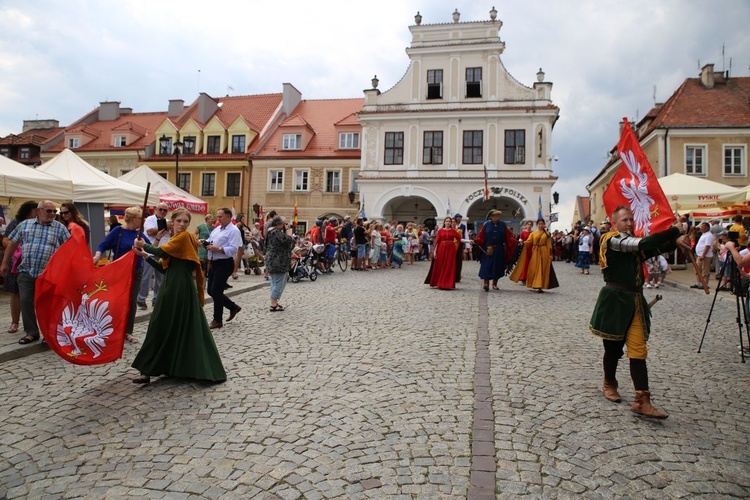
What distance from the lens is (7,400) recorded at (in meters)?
4.80

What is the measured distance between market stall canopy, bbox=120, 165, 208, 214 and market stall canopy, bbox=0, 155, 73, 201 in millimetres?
5300

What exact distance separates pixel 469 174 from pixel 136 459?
104 ft

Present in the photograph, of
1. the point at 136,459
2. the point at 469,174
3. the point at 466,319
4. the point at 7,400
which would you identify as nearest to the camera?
the point at 136,459

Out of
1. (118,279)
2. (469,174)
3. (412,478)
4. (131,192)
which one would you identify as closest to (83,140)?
(469,174)

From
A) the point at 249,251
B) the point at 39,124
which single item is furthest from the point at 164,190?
the point at 39,124

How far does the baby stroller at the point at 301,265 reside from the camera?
15477 millimetres

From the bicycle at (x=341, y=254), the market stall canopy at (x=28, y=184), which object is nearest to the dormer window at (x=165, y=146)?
the bicycle at (x=341, y=254)

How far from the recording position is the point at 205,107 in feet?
142

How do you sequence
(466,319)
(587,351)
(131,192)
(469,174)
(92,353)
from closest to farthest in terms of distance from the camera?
(92,353), (587,351), (466,319), (131,192), (469,174)

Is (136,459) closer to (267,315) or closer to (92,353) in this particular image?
(92,353)

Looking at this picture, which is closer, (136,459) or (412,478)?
(412,478)

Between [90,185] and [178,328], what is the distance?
953 cm

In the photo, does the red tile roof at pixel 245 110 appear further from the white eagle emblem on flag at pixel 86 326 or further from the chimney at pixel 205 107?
the white eagle emblem on flag at pixel 86 326

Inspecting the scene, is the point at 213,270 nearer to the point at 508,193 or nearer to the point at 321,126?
the point at 508,193
